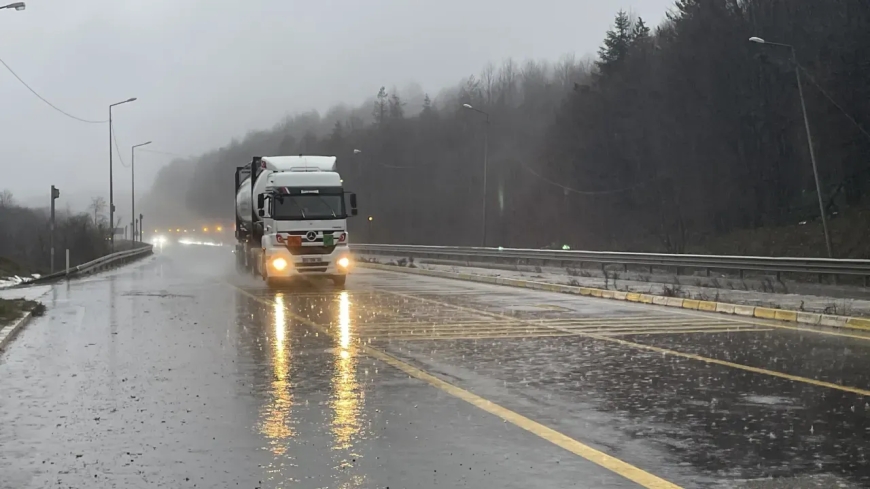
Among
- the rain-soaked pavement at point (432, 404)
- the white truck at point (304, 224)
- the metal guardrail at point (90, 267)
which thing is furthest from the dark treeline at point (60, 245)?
the rain-soaked pavement at point (432, 404)

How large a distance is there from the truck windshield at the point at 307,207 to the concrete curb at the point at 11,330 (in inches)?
376

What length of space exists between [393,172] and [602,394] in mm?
85035

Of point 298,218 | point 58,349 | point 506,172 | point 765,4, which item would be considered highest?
point 765,4

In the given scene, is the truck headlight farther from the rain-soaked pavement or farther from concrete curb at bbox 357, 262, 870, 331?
the rain-soaked pavement

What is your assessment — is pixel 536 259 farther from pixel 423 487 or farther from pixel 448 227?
pixel 448 227

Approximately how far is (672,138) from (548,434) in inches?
1939

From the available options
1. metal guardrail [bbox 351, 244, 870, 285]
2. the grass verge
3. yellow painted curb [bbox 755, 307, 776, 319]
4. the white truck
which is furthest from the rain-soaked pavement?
the white truck

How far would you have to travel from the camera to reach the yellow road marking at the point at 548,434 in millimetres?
5572

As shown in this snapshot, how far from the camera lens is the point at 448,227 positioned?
82125 millimetres

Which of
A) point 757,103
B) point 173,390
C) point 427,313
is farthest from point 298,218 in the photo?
point 757,103

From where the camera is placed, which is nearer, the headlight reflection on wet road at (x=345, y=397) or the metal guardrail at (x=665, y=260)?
the headlight reflection on wet road at (x=345, y=397)

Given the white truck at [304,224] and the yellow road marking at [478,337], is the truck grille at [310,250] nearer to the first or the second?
the white truck at [304,224]

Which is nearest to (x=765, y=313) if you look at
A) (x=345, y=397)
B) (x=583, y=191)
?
(x=345, y=397)

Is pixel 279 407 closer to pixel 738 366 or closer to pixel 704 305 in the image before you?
pixel 738 366
